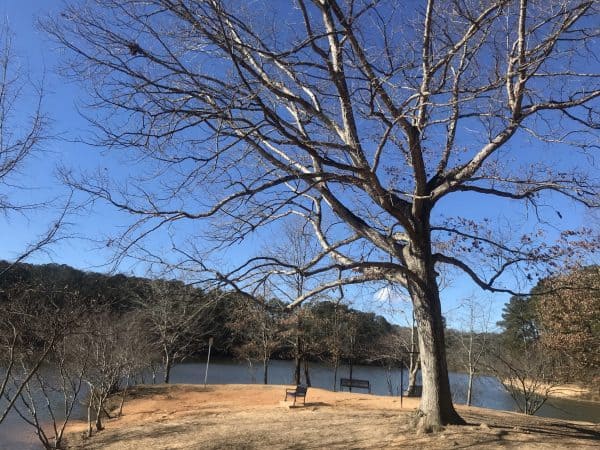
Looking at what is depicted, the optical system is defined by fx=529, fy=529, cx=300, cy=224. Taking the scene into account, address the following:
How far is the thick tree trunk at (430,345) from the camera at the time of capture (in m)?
8.99

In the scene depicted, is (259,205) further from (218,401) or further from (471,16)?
(218,401)

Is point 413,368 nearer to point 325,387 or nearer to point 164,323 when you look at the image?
point 325,387

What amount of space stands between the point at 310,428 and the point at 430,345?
3540 mm

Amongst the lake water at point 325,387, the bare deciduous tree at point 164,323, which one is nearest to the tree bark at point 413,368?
the lake water at point 325,387

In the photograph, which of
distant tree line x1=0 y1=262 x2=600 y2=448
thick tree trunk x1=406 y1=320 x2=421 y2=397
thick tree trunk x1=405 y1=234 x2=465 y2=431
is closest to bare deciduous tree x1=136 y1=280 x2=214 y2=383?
distant tree line x1=0 y1=262 x2=600 y2=448

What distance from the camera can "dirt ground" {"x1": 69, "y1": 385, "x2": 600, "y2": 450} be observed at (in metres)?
8.40

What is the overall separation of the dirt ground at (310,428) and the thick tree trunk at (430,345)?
293mm

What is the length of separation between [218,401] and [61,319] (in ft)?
36.4

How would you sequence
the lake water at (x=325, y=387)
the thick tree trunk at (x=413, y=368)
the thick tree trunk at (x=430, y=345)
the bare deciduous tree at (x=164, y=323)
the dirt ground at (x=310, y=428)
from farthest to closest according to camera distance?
the bare deciduous tree at (x=164, y=323) < the thick tree trunk at (x=413, y=368) < the lake water at (x=325, y=387) < the thick tree trunk at (x=430, y=345) < the dirt ground at (x=310, y=428)

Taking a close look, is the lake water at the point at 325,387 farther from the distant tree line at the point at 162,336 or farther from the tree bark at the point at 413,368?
the tree bark at the point at 413,368

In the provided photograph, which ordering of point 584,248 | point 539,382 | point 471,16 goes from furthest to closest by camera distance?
1. point 539,382
2. point 584,248
3. point 471,16

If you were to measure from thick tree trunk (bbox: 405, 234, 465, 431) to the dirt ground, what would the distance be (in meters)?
0.29

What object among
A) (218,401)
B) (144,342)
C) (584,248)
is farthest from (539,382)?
(144,342)

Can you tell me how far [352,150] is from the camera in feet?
28.7
